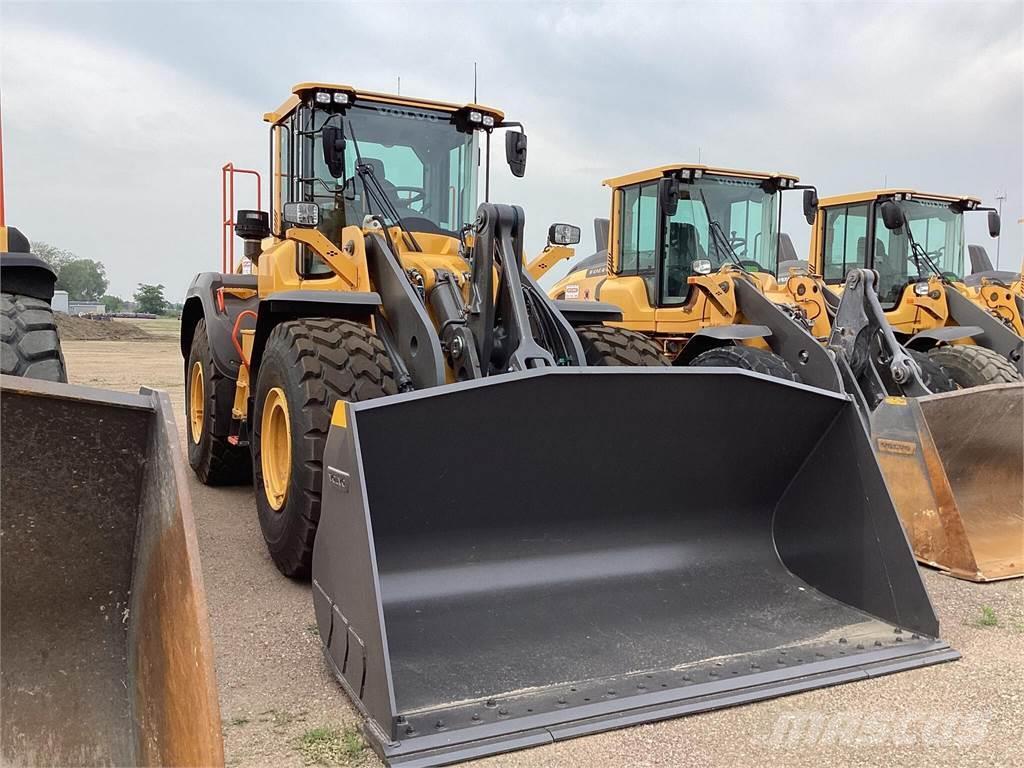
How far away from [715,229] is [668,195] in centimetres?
69

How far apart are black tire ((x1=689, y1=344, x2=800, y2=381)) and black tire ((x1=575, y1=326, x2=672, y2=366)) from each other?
52.6 inches

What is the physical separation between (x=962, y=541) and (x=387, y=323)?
3196 mm

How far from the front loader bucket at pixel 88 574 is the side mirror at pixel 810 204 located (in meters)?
7.58

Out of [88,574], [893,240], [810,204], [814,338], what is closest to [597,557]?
[88,574]

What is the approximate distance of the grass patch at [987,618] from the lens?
3.85 m

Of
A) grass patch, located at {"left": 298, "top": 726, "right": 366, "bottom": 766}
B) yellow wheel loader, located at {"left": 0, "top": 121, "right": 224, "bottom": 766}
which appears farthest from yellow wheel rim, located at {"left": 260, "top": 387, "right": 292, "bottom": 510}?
yellow wheel loader, located at {"left": 0, "top": 121, "right": 224, "bottom": 766}

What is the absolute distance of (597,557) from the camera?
3.65m

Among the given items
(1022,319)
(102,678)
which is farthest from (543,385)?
(1022,319)

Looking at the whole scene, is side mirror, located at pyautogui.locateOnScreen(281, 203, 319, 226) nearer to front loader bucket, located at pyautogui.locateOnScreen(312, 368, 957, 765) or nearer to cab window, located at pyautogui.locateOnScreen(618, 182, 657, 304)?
front loader bucket, located at pyautogui.locateOnScreen(312, 368, 957, 765)

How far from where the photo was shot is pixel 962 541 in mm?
4531

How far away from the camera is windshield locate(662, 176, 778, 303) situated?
8.20 m

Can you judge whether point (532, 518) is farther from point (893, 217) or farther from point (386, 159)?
point (893, 217)

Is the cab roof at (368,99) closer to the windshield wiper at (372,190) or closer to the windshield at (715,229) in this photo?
the windshield wiper at (372,190)

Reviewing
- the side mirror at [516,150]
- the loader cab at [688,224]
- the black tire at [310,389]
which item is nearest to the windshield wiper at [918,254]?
the loader cab at [688,224]
